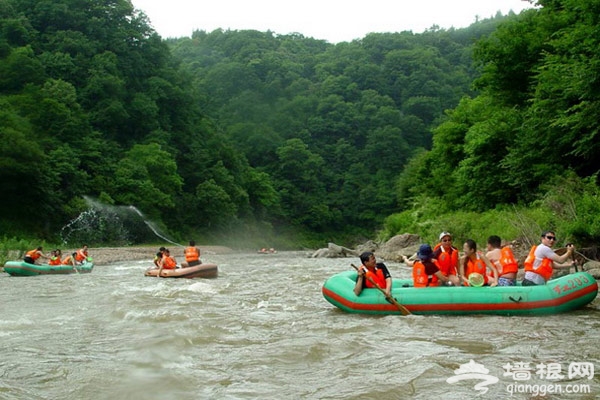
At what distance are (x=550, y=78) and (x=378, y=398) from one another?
50.3 feet

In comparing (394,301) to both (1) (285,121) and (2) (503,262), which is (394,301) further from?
(1) (285,121)

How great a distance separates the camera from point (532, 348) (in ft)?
23.1

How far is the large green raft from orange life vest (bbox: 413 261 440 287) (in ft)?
0.94

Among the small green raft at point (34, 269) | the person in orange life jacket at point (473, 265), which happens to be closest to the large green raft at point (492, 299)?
the person in orange life jacket at point (473, 265)

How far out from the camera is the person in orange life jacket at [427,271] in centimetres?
995

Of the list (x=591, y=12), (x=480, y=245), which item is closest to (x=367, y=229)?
(x=480, y=245)

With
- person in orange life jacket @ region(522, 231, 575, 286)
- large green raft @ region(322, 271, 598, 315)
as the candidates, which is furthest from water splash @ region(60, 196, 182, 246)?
person in orange life jacket @ region(522, 231, 575, 286)

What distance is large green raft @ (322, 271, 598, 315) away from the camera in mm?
9359

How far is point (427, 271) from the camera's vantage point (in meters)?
10.0

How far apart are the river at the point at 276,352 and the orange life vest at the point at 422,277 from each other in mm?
900

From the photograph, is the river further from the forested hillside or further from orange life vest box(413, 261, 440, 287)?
the forested hillside

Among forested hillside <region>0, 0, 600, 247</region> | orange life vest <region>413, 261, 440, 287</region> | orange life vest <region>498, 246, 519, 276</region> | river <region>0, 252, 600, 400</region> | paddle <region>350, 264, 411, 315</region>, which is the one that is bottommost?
river <region>0, 252, 600, 400</region>

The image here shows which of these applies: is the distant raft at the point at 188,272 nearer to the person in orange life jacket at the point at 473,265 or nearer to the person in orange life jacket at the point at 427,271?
the person in orange life jacket at the point at 427,271

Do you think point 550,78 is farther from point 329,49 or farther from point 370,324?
point 329,49
